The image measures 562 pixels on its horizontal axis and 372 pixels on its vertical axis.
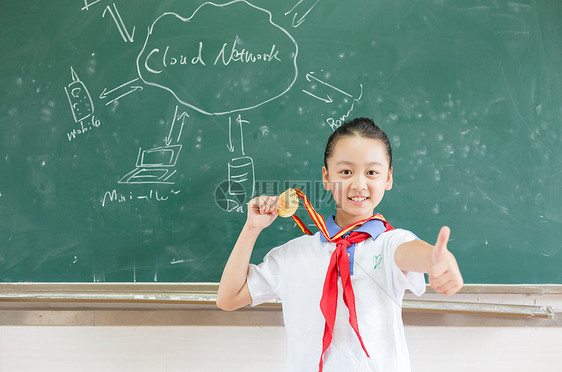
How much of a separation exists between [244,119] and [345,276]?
788 millimetres

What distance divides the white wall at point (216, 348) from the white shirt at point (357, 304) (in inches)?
22.6

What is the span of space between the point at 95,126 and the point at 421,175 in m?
1.35

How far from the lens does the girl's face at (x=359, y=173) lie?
48.4 inches

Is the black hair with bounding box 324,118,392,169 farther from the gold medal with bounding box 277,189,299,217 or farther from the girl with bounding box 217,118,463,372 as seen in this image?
the gold medal with bounding box 277,189,299,217

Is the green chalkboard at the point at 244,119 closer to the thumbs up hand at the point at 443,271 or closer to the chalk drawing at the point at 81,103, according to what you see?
the chalk drawing at the point at 81,103

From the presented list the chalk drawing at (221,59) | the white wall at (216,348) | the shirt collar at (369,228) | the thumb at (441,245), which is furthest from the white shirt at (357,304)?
the chalk drawing at (221,59)

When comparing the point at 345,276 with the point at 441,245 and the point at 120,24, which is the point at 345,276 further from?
the point at 120,24

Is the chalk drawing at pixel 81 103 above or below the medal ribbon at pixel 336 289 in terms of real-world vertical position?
above

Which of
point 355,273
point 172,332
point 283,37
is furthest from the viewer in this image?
point 172,332

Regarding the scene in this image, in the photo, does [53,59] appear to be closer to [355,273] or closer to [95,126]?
[95,126]

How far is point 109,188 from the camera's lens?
164 centimetres

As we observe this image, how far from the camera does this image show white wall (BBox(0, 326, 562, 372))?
1.78m

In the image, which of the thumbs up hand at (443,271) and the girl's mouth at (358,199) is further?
the girl's mouth at (358,199)

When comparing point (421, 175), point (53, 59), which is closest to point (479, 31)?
point (421, 175)
